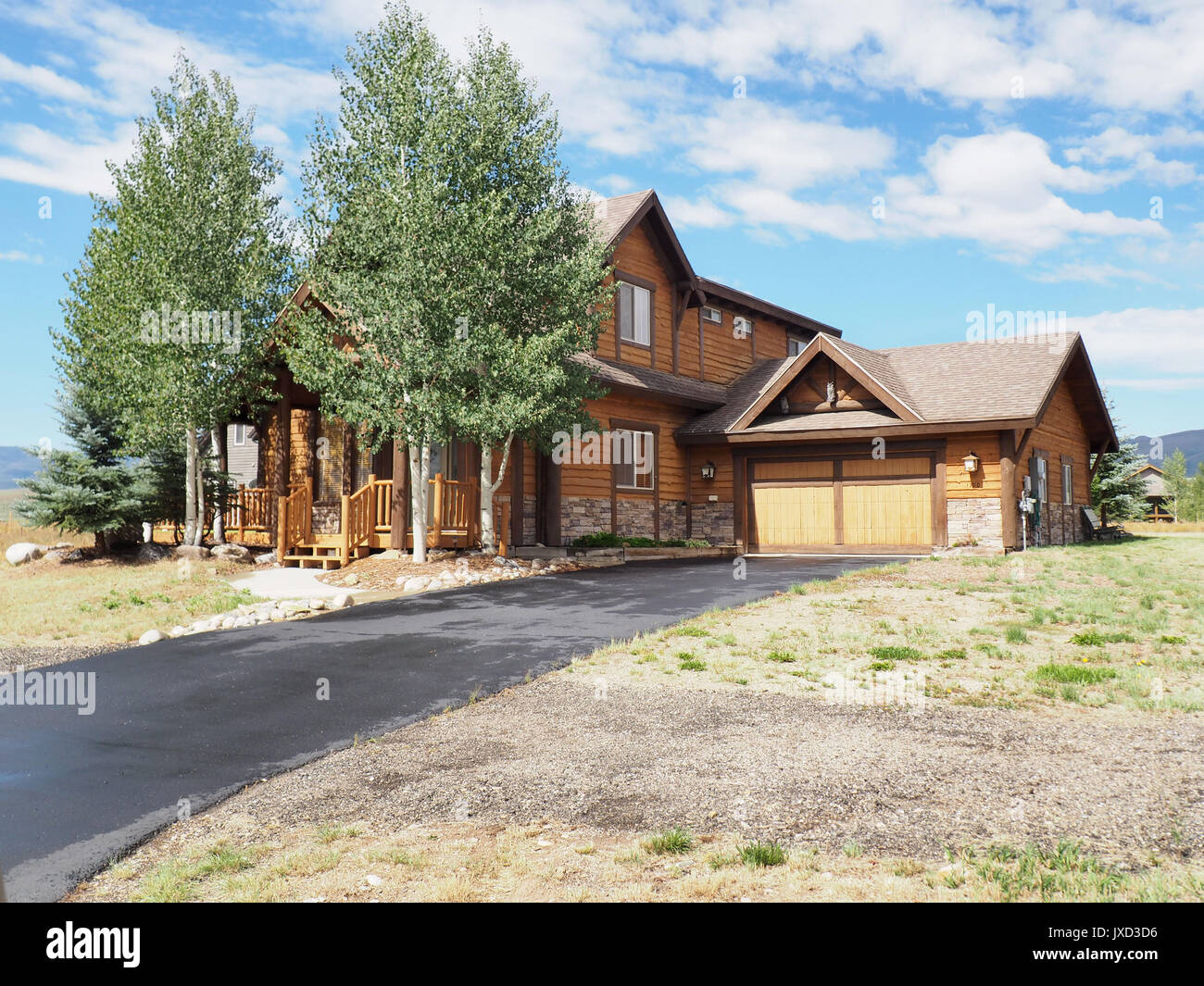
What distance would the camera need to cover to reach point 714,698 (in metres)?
7.29

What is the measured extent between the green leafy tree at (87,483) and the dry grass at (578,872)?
640 inches

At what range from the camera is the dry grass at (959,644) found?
7.34m

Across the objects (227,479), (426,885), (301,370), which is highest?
(301,370)

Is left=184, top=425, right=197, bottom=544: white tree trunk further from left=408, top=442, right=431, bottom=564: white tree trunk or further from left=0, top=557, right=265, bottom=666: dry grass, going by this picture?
left=408, top=442, right=431, bottom=564: white tree trunk

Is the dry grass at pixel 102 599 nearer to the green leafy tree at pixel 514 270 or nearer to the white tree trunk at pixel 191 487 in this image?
the white tree trunk at pixel 191 487

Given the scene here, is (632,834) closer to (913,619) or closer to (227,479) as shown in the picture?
(913,619)

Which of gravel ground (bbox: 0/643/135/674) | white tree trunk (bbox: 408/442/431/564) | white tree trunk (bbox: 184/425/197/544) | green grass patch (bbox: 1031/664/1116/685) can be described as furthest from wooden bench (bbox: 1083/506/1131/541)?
gravel ground (bbox: 0/643/135/674)

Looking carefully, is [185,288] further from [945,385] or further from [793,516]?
[945,385]

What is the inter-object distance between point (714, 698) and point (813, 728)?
1124 millimetres

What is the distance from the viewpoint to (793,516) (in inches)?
894

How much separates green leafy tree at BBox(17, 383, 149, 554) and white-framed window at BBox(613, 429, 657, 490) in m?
10.5

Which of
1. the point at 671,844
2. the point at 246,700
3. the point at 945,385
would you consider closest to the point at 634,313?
the point at 945,385

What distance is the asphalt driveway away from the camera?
526 cm
